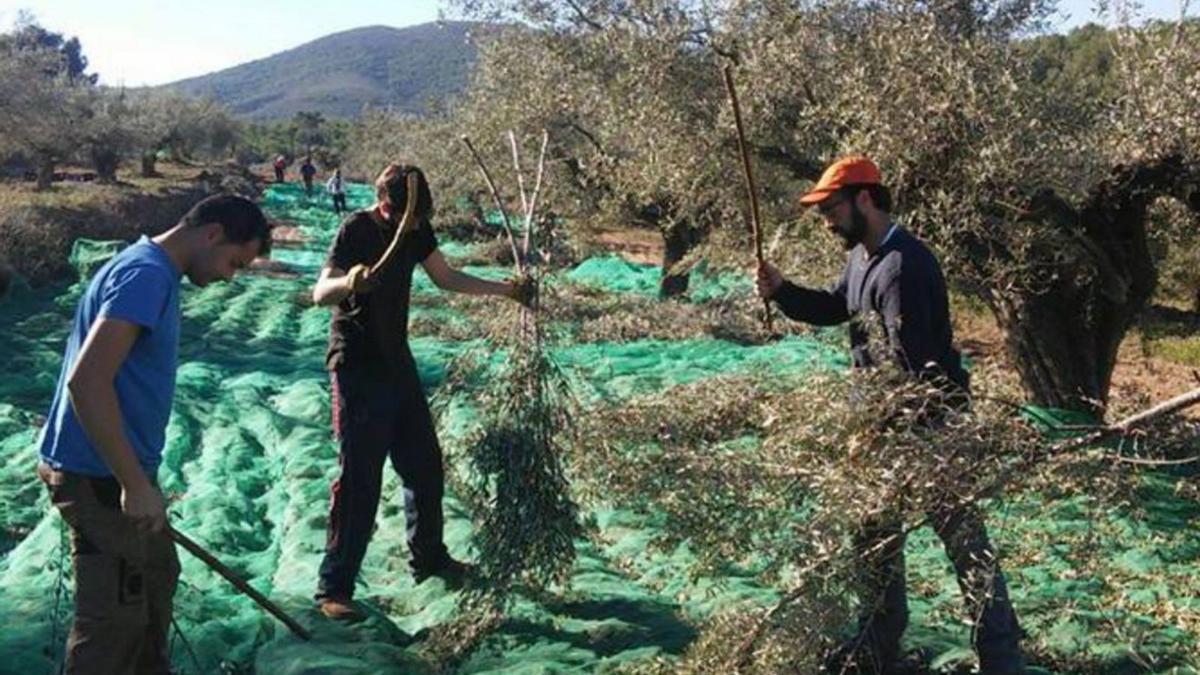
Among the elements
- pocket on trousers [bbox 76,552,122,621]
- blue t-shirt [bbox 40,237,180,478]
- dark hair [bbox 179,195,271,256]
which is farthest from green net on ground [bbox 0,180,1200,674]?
dark hair [bbox 179,195,271,256]

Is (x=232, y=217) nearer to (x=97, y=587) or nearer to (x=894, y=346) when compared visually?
(x=97, y=587)

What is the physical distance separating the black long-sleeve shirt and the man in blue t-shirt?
2.16 metres

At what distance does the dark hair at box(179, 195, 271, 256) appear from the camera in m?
3.97

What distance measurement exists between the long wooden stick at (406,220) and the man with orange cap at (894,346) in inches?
67.7

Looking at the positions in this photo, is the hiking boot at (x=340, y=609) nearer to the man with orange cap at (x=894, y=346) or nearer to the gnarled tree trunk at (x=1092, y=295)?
the man with orange cap at (x=894, y=346)

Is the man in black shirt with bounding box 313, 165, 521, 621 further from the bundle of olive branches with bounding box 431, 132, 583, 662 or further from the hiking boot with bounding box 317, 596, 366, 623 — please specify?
the bundle of olive branches with bounding box 431, 132, 583, 662

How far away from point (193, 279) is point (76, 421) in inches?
22.6

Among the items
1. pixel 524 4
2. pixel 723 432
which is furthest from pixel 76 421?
pixel 524 4

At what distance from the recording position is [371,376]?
214 inches

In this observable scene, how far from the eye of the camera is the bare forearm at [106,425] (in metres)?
3.53

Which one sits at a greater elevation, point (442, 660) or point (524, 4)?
point (524, 4)

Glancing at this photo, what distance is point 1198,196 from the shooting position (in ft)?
28.3

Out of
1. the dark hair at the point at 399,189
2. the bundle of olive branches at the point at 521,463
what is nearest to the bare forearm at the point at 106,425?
the bundle of olive branches at the point at 521,463

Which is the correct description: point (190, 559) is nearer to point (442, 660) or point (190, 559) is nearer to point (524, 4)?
point (442, 660)
